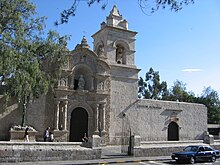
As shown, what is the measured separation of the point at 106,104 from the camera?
2370 cm

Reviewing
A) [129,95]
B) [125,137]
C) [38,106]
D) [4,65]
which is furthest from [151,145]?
[4,65]

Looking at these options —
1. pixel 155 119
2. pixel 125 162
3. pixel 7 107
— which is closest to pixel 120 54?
pixel 155 119

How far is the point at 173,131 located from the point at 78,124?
396 inches

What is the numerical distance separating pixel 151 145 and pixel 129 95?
25.2 feet

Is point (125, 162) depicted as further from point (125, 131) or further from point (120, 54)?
point (120, 54)

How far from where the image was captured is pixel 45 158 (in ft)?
46.4

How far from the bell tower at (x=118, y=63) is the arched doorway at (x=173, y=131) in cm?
500

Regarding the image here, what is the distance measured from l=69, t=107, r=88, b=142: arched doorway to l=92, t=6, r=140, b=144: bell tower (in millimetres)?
2116

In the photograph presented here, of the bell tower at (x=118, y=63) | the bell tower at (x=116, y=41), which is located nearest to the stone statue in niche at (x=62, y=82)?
the bell tower at (x=118, y=63)

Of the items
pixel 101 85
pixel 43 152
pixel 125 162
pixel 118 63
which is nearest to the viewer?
pixel 43 152

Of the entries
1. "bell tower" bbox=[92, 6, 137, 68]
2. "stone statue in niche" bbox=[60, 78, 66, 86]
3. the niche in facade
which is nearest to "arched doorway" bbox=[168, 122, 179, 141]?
"bell tower" bbox=[92, 6, 137, 68]

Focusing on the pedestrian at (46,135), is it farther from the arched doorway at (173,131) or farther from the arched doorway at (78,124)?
the arched doorway at (173,131)

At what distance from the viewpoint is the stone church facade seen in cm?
2156

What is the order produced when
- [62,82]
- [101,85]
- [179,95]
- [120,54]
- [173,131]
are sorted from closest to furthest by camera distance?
[62,82]
[101,85]
[120,54]
[173,131]
[179,95]
